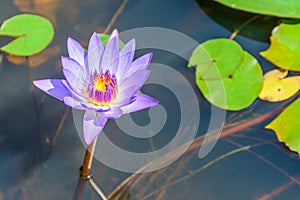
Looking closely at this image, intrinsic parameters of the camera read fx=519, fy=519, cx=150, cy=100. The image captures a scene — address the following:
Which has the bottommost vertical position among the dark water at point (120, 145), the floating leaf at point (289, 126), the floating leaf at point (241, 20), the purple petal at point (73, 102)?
the dark water at point (120, 145)

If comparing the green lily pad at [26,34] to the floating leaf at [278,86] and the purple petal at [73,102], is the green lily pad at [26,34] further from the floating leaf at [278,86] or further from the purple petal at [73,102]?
the floating leaf at [278,86]

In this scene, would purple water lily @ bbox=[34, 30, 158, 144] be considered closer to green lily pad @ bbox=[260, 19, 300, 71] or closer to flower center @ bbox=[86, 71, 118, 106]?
flower center @ bbox=[86, 71, 118, 106]

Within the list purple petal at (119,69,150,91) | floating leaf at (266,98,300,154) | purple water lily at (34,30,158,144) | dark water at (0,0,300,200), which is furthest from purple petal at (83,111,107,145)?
floating leaf at (266,98,300,154)

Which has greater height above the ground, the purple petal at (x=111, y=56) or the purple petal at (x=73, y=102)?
the purple petal at (x=111, y=56)

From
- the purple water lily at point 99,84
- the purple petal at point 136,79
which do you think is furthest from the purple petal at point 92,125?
the purple petal at point 136,79

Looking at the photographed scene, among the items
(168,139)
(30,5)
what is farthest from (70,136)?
(30,5)

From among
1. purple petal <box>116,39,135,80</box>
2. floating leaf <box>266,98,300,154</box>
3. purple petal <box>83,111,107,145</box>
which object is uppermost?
purple petal <box>116,39,135,80</box>
